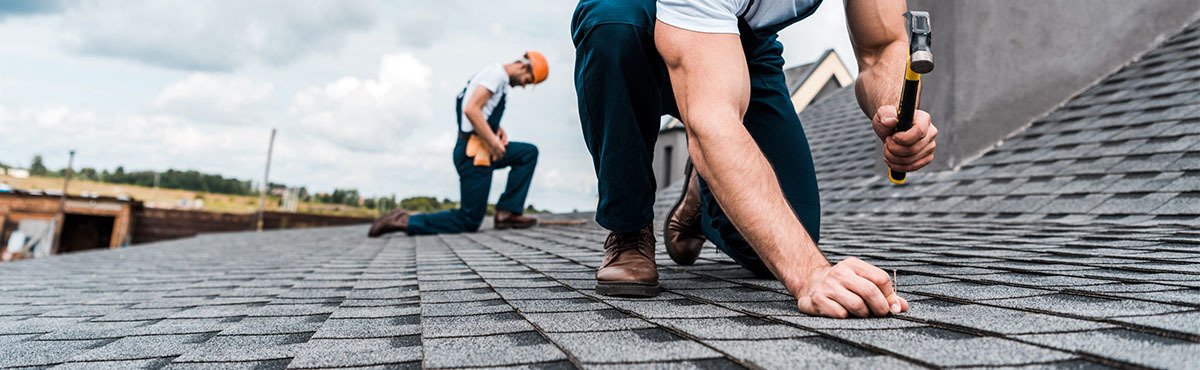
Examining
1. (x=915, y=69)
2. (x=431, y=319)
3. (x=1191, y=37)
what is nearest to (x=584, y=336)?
(x=431, y=319)

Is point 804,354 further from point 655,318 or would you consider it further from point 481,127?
point 481,127

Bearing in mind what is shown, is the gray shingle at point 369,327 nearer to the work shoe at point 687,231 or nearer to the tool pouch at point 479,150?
the work shoe at point 687,231

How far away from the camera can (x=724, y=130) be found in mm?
1051

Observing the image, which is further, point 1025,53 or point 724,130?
point 1025,53

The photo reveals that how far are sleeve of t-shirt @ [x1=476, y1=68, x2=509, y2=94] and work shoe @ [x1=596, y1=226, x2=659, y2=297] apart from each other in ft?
9.74

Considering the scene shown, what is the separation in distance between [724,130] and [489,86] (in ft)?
11.1

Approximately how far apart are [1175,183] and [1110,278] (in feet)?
6.31

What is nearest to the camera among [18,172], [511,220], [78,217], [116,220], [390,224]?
[390,224]

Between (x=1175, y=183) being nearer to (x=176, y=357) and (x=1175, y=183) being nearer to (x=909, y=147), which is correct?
(x=909, y=147)

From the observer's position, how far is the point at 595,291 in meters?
1.33

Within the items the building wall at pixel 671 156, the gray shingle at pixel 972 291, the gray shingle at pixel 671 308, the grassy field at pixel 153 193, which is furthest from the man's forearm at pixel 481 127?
the grassy field at pixel 153 193

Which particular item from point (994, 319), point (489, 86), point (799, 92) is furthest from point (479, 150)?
point (799, 92)

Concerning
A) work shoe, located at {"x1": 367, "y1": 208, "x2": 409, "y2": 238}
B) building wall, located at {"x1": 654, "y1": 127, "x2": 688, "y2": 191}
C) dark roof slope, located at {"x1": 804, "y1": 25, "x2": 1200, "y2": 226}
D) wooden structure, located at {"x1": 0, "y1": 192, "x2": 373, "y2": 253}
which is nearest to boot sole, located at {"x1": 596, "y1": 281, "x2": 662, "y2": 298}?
dark roof slope, located at {"x1": 804, "y1": 25, "x2": 1200, "y2": 226}

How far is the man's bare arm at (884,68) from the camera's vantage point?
1.25m
